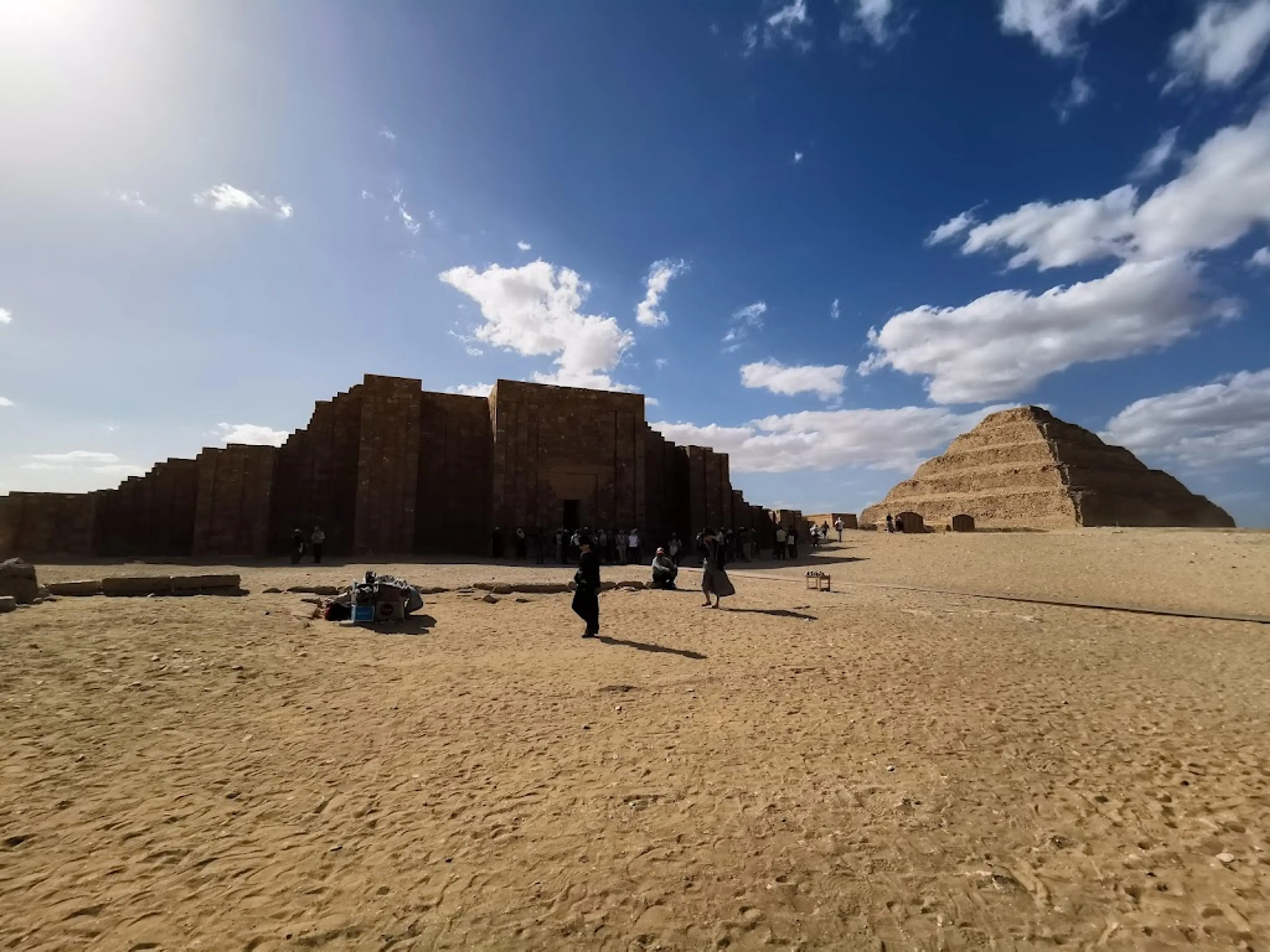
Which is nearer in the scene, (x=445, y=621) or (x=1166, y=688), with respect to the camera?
(x=1166, y=688)

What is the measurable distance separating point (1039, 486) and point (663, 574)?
67.2 m

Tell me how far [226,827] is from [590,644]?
567cm

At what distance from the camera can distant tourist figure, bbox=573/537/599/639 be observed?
9516 millimetres

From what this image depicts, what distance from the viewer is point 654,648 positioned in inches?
340

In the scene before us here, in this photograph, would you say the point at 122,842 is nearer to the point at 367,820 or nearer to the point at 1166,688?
the point at 367,820

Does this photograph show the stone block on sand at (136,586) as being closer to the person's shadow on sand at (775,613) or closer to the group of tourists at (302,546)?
the group of tourists at (302,546)

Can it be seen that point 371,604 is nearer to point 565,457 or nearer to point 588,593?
point 588,593

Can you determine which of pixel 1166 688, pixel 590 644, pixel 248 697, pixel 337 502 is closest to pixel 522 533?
pixel 337 502

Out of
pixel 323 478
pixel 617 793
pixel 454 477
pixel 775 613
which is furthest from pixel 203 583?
pixel 454 477

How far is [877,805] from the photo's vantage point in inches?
156

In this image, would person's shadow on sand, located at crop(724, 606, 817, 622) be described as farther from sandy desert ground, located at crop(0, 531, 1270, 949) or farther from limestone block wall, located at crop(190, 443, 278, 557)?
limestone block wall, located at crop(190, 443, 278, 557)

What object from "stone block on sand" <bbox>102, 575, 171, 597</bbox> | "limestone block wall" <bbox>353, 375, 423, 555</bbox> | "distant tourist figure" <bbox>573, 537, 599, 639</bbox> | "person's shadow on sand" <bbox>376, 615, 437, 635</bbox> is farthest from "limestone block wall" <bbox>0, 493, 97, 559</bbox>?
"distant tourist figure" <bbox>573, 537, 599, 639</bbox>

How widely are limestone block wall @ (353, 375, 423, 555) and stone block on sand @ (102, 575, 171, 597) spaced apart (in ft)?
40.2

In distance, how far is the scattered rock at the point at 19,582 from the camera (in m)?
9.97
